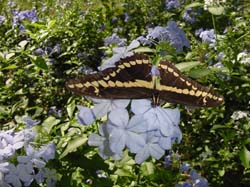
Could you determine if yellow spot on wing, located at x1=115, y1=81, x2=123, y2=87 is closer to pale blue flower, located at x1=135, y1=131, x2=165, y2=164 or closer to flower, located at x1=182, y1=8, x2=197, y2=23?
pale blue flower, located at x1=135, y1=131, x2=165, y2=164

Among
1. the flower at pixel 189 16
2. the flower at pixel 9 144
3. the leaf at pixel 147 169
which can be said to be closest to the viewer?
the flower at pixel 9 144

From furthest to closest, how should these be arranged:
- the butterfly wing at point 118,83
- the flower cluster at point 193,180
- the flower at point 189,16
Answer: the flower at point 189,16 → the flower cluster at point 193,180 → the butterfly wing at point 118,83

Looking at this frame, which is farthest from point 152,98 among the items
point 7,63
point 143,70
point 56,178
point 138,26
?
point 138,26

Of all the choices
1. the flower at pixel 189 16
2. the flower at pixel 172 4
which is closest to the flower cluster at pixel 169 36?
the flower at pixel 189 16

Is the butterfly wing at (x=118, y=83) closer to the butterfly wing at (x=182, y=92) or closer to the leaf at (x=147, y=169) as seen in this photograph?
the butterfly wing at (x=182, y=92)

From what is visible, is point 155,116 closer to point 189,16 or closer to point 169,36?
point 169,36

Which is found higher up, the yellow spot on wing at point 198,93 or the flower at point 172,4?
the yellow spot on wing at point 198,93

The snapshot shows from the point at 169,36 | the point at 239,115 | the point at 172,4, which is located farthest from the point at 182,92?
the point at 172,4

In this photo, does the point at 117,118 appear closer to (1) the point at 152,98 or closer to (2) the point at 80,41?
(1) the point at 152,98
